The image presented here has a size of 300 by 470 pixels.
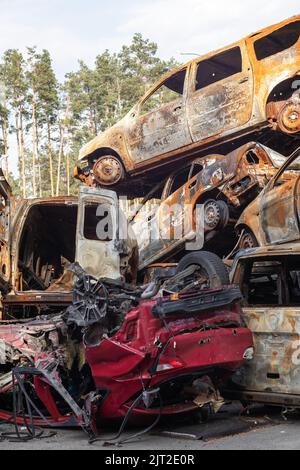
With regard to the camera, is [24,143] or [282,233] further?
[24,143]

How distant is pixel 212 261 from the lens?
566cm

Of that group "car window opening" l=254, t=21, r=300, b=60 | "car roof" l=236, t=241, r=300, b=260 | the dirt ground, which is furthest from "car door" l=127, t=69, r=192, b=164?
the dirt ground

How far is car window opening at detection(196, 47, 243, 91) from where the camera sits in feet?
31.9

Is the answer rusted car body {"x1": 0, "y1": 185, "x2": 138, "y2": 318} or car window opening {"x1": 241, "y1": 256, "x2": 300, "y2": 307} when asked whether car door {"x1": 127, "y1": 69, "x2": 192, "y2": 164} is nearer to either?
rusted car body {"x1": 0, "y1": 185, "x2": 138, "y2": 318}

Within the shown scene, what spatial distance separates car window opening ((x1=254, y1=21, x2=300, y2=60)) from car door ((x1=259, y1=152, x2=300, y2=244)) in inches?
95.6

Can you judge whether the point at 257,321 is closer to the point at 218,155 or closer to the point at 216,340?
the point at 216,340

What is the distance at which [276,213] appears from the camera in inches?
288

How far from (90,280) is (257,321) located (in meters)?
1.50

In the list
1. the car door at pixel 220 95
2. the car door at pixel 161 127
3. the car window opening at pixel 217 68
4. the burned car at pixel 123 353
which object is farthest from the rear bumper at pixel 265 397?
the car window opening at pixel 217 68

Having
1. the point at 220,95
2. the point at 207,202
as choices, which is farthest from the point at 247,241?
the point at 220,95

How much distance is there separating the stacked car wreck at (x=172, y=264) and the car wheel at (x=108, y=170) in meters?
0.03

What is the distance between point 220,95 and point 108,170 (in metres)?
2.64
